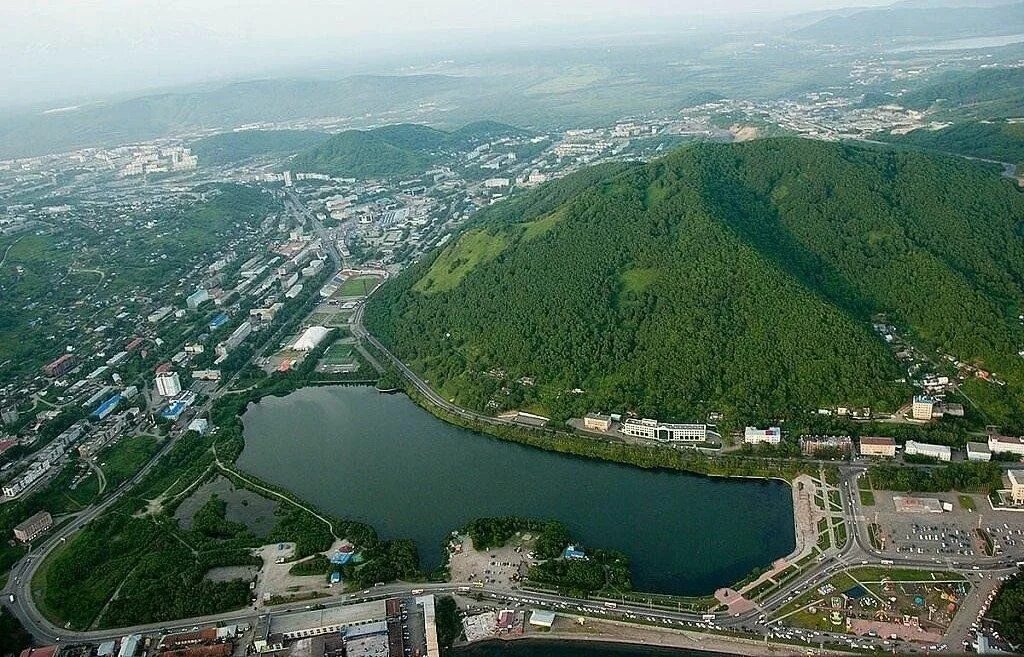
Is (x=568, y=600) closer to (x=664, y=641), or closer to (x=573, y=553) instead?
(x=573, y=553)

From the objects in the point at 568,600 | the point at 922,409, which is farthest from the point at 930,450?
the point at 568,600

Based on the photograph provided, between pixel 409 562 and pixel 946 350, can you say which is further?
pixel 946 350

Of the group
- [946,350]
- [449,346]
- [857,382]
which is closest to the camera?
[857,382]

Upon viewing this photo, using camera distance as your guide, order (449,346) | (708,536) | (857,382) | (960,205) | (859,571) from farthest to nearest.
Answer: (960,205)
(449,346)
(857,382)
(708,536)
(859,571)

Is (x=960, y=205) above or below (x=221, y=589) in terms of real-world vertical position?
above

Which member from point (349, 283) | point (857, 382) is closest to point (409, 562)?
point (857, 382)

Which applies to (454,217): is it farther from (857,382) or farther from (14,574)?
(14,574)
